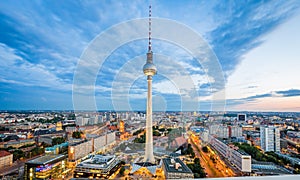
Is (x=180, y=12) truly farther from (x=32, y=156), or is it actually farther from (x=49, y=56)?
(x=32, y=156)

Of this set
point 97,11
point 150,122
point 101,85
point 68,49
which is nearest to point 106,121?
point 101,85

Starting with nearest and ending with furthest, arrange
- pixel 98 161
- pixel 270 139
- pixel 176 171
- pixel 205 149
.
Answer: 1. pixel 176 171
2. pixel 98 161
3. pixel 270 139
4. pixel 205 149

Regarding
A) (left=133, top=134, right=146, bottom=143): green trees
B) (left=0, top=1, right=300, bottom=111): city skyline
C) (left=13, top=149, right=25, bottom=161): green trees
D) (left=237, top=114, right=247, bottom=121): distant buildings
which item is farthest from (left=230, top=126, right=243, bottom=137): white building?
(left=13, top=149, right=25, bottom=161): green trees

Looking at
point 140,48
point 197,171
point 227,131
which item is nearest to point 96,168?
point 197,171

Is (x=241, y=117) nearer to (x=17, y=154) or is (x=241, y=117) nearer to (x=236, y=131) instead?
(x=236, y=131)

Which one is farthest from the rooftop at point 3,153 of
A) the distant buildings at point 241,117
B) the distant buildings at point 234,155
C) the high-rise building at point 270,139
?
the high-rise building at point 270,139

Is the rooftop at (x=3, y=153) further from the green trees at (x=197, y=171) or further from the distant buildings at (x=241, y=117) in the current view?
the distant buildings at (x=241, y=117)

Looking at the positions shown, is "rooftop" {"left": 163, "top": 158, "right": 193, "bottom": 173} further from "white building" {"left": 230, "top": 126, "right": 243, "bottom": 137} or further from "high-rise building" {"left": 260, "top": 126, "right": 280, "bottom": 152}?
"white building" {"left": 230, "top": 126, "right": 243, "bottom": 137}
